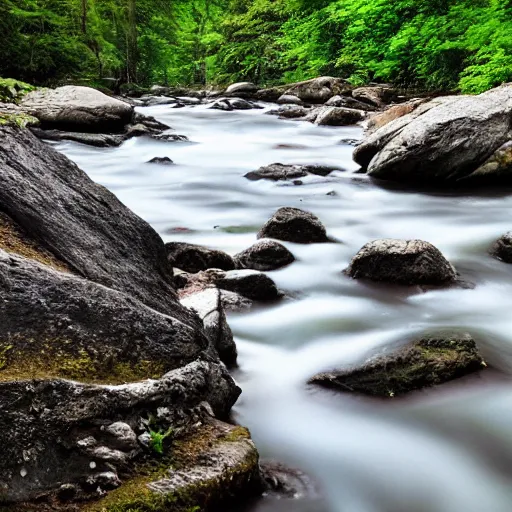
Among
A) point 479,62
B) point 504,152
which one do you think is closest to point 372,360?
point 504,152

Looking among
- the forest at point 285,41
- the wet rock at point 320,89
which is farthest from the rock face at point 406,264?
the wet rock at point 320,89

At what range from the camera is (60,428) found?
5.79 feet

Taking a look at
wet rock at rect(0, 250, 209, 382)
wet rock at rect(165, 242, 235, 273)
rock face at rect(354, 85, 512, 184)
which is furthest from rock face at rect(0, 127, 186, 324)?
rock face at rect(354, 85, 512, 184)

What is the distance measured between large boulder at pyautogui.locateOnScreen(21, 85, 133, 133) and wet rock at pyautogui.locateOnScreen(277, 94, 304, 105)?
7.73 m

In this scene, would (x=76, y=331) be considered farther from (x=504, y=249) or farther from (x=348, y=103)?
(x=348, y=103)

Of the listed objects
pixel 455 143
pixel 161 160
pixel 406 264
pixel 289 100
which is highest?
pixel 289 100

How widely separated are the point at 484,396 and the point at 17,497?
267cm

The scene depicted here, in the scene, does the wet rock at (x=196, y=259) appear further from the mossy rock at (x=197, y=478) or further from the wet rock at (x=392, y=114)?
the wet rock at (x=392, y=114)

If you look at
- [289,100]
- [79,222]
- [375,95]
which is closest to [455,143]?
[79,222]

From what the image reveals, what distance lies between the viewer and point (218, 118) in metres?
16.7

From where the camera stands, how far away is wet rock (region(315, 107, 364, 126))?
49.3ft

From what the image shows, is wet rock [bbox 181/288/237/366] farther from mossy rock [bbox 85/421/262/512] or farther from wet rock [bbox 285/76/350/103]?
wet rock [bbox 285/76/350/103]

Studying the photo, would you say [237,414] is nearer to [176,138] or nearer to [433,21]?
[176,138]

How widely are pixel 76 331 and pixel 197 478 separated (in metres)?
0.69
